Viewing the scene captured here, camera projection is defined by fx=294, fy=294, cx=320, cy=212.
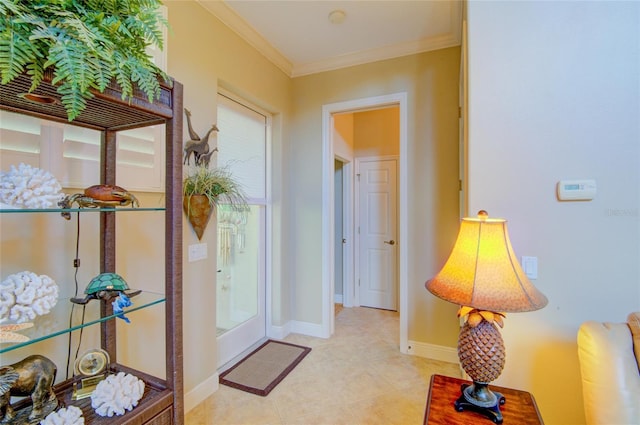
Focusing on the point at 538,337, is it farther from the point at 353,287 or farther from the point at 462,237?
the point at 353,287

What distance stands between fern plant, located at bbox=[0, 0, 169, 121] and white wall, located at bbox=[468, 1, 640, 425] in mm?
1599

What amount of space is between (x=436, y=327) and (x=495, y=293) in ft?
5.90

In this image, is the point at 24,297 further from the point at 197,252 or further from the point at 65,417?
the point at 197,252

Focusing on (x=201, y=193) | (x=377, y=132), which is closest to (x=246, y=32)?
(x=201, y=193)

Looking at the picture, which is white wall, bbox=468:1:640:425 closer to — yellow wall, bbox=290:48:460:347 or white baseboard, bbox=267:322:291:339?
yellow wall, bbox=290:48:460:347

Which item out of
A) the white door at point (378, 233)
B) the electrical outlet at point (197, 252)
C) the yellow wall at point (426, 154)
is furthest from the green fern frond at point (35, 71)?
the white door at point (378, 233)

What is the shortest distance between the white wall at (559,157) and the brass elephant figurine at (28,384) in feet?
6.50

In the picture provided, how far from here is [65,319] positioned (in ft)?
3.48

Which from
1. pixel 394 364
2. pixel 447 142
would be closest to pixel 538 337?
pixel 394 364

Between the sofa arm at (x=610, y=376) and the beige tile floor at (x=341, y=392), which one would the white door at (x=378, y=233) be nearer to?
the beige tile floor at (x=341, y=392)

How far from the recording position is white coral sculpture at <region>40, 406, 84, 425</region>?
92cm

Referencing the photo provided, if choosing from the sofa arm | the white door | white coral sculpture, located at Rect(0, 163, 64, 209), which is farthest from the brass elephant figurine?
the white door

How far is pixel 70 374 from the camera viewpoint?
1.32m

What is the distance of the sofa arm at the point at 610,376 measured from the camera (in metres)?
1.05
